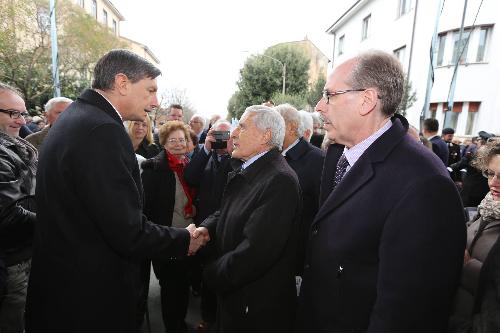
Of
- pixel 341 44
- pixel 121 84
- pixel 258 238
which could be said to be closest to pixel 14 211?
pixel 121 84

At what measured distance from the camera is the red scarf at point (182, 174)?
3539mm

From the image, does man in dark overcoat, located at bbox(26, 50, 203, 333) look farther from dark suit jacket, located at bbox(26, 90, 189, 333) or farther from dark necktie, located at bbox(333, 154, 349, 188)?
dark necktie, located at bbox(333, 154, 349, 188)

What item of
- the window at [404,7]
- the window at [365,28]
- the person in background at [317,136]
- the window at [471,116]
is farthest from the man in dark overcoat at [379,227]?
the window at [365,28]

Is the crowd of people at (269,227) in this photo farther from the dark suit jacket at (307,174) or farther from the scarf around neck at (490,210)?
the dark suit jacket at (307,174)

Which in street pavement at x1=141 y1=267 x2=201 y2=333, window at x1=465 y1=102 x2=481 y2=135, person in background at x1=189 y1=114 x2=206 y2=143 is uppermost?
window at x1=465 y1=102 x2=481 y2=135

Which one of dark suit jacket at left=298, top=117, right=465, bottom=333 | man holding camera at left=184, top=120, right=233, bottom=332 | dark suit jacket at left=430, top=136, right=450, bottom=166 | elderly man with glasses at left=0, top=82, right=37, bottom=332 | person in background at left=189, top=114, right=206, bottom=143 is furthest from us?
person in background at left=189, top=114, right=206, bottom=143

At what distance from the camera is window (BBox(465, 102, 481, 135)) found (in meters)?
14.9

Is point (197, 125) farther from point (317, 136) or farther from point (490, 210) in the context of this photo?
point (490, 210)

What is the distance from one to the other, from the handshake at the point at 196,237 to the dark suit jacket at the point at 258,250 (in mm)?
147

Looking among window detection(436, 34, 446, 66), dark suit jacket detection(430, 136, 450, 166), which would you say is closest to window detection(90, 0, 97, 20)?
window detection(436, 34, 446, 66)

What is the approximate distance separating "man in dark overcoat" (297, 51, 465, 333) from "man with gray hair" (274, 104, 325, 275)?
1584 millimetres

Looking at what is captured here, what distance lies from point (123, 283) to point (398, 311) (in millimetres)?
1435

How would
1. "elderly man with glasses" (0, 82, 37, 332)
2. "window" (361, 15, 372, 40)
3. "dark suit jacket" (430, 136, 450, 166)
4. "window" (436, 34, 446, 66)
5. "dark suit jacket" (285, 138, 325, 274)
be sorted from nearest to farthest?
1. "elderly man with glasses" (0, 82, 37, 332)
2. "dark suit jacket" (285, 138, 325, 274)
3. "dark suit jacket" (430, 136, 450, 166)
4. "window" (436, 34, 446, 66)
5. "window" (361, 15, 372, 40)

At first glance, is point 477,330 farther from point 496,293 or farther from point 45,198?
point 45,198
